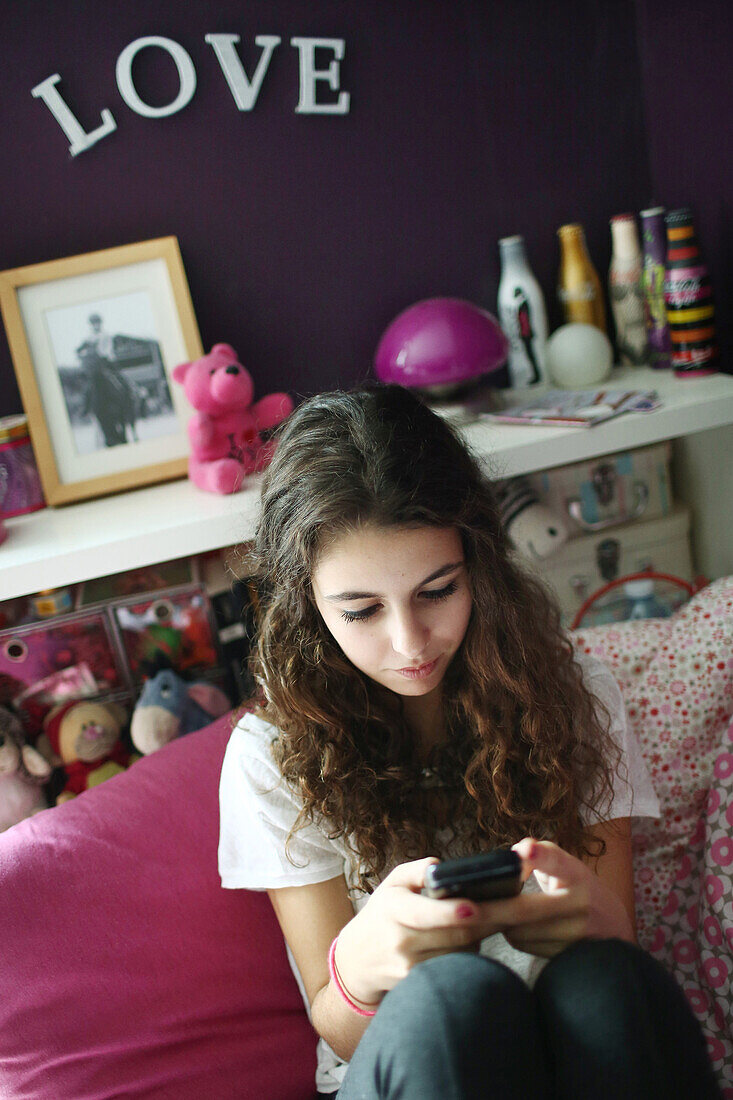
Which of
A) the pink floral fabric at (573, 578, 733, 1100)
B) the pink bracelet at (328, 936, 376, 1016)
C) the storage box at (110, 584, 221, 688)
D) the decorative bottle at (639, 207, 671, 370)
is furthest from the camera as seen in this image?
the decorative bottle at (639, 207, 671, 370)

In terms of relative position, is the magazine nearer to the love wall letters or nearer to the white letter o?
Answer: the love wall letters

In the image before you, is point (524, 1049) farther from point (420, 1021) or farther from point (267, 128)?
point (267, 128)

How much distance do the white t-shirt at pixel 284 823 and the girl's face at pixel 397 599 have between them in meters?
0.19

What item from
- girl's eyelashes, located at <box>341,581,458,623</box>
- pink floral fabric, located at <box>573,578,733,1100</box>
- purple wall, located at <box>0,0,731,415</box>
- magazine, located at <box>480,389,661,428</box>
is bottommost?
pink floral fabric, located at <box>573,578,733,1100</box>

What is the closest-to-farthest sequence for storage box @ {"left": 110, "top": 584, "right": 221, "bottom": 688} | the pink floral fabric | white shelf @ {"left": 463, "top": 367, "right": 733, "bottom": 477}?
the pink floral fabric
white shelf @ {"left": 463, "top": 367, "right": 733, "bottom": 477}
storage box @ {"left": 110, "top": 584, "right": 221, "bottom": 688}

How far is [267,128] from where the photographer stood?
165 cm

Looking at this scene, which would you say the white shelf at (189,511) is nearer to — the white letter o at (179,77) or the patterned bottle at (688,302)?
the patterned bottle at (688,302)

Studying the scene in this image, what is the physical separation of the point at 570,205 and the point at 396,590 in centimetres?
121

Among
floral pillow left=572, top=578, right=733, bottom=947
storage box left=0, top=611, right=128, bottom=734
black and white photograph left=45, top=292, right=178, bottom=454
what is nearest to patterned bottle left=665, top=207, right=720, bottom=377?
floral pillow left=572, top=578, right=733, bottom=947

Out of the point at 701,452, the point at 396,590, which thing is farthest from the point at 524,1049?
the point at 701,452

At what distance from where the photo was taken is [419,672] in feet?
3.09

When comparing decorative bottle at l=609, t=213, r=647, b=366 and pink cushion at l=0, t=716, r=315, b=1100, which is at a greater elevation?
decorative bottle at l=609, t=213, r=647, b=366

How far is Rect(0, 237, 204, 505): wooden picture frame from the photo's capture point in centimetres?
156

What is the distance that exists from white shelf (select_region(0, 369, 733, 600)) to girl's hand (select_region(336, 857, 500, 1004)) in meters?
0.66
